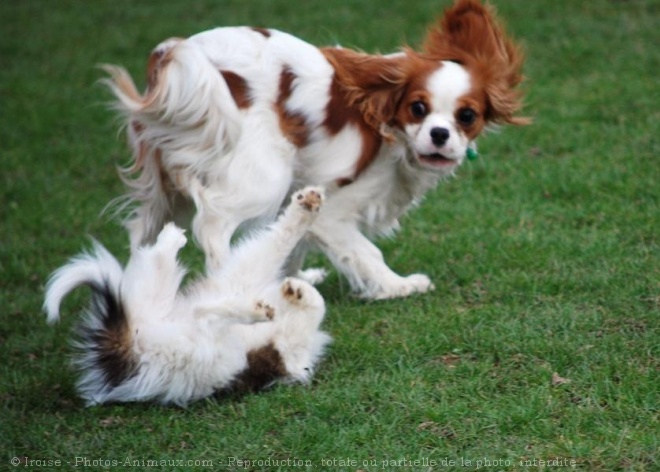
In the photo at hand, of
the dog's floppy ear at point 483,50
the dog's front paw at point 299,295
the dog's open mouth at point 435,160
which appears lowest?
the dog's front paw at point 299,295

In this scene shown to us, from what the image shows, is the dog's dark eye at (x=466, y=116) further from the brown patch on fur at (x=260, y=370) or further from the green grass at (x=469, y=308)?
the brown patch on fur at (x=260, y=370)

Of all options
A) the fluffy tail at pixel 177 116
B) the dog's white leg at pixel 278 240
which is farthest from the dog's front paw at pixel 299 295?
the fluffy tail at pixel 177 116

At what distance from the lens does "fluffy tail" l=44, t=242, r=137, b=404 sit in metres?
4.97

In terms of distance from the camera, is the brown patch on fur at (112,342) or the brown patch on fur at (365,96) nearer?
the brown patch on fur at (112,342)

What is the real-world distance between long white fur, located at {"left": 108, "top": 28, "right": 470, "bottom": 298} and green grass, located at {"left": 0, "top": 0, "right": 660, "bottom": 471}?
0.60m

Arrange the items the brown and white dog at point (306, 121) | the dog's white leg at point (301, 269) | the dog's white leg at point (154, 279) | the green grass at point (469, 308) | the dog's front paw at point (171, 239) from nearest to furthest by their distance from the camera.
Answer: the green grass at point (469, 308) < the dog's white leg at point (154, 279) < the dog's front paw at point (171, 239) < the brown and white dog at point (306, 121) < the dog's white leg at point (301, 269)

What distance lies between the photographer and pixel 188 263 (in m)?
7.29

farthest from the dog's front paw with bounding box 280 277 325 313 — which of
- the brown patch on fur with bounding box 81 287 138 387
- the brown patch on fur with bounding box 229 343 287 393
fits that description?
the brown patch on fur with bounding box 81 287 138 387

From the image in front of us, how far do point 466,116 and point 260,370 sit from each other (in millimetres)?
1716

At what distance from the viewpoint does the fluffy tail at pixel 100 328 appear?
4.97 metres

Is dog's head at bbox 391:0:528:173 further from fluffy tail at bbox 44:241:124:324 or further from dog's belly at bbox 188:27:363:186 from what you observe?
fluffy tail at bbox 44:241:124:324

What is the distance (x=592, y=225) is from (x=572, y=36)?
474cm

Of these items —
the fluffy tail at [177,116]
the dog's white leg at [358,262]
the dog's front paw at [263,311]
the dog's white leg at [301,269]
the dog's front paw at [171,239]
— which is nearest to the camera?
the dog's front paw at [263,311]

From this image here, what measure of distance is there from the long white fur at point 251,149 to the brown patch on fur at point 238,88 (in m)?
0.03
